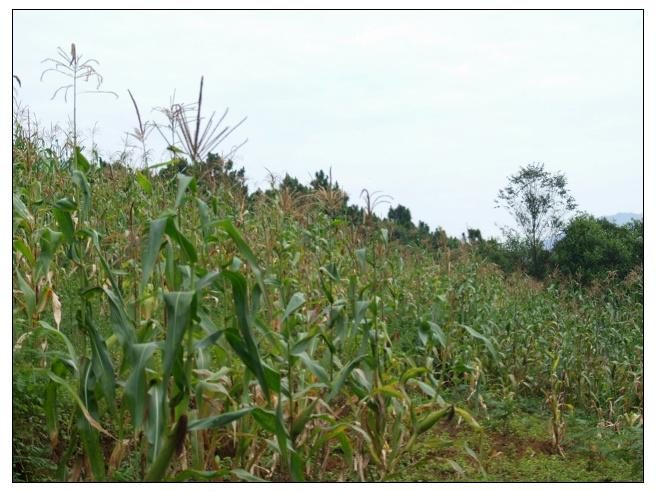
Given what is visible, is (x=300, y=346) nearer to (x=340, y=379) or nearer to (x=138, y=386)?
(x=340, y=379)

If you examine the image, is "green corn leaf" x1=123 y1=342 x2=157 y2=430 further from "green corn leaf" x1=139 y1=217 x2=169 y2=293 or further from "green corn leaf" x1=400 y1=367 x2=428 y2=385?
"green corn leaf" x1=400 y1=367 x2=428 y2=385

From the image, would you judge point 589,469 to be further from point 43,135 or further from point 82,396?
point 43,135

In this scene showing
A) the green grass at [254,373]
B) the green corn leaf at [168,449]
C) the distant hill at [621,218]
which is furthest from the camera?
the distant hill at [621,218]

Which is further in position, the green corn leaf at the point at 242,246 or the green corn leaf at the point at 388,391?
the green corn leaf at the point at 388,391

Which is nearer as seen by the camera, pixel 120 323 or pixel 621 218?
pixel 120 323

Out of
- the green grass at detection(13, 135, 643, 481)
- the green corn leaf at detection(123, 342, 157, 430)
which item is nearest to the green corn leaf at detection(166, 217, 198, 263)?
the green grass at detection(13, 135, 643, 481)

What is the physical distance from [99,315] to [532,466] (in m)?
2.72

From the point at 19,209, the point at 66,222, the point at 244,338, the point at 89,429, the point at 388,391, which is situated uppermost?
the point at 19,209

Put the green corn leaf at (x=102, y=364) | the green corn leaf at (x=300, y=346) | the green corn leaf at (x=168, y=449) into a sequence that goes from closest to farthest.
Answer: the green corn leaf at (x=168, y=449) < the green corn leaf at (x=102, y=364) < the green corn leaf at (x=300, y=346)

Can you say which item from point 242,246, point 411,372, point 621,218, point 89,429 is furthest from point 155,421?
point 621,218

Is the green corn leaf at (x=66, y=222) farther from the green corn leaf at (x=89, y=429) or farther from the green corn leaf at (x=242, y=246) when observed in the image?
the green corn leaf at (x=242, y=246)

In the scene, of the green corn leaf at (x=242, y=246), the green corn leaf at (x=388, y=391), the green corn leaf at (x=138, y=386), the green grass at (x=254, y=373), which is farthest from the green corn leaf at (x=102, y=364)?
the green corn leaf at (x=388, y=391)

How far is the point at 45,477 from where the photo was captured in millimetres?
3025
